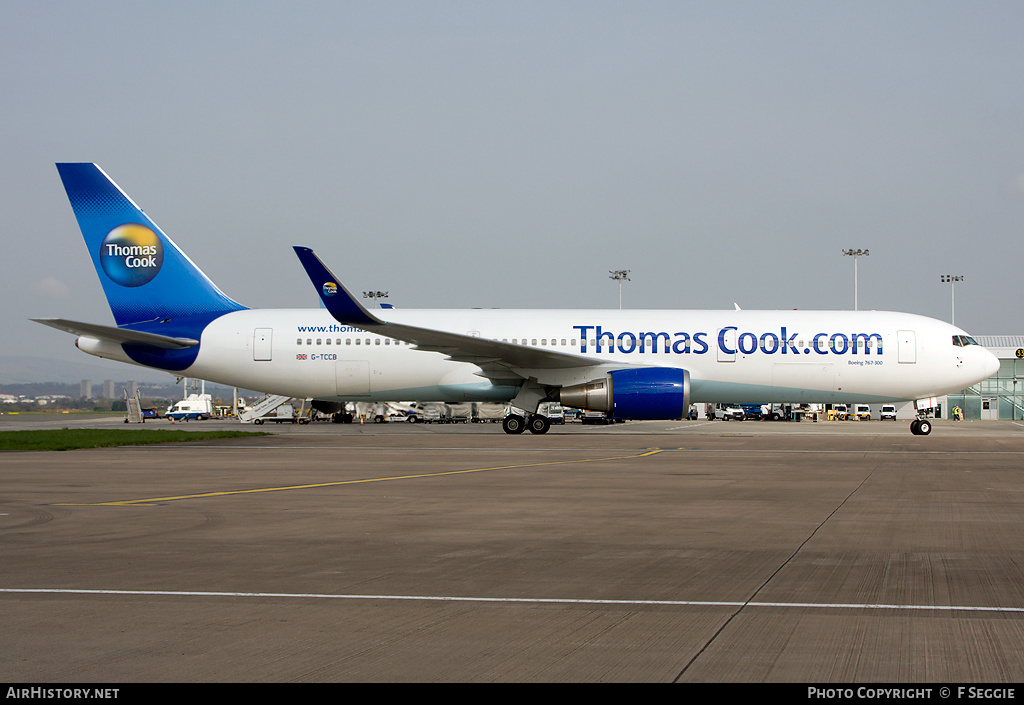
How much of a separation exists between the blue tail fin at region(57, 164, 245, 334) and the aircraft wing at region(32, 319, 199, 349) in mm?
713

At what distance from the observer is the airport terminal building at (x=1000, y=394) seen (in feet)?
221

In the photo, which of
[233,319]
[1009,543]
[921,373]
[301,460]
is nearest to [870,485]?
[1009,543]

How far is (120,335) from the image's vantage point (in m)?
27.5

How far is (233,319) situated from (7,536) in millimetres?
21445

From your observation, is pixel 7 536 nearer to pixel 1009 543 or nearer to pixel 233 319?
pixel 1009 543

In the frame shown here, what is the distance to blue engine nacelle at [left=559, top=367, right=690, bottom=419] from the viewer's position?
84.1ft

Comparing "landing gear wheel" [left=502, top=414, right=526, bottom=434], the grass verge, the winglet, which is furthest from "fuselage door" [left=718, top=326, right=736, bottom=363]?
the grass verge

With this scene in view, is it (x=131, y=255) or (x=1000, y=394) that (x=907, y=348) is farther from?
(x=1000, y=394)

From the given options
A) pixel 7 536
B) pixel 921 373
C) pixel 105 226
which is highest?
pixel 105 226

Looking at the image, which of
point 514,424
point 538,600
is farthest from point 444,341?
point 538,600

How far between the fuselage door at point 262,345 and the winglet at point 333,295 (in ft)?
14.7

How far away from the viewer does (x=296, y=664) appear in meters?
4.40

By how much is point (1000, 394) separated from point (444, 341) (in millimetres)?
57860

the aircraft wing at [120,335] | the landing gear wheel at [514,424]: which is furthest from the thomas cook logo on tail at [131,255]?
the landing gear wheel at [514,424]
